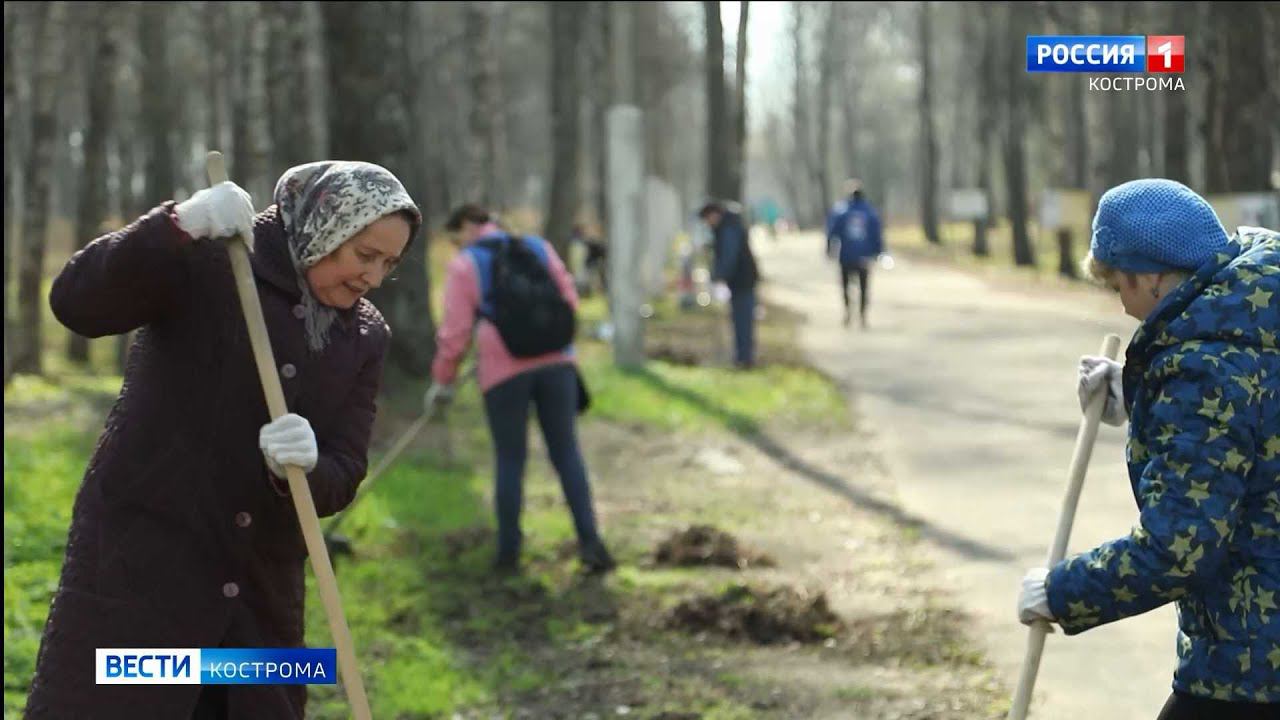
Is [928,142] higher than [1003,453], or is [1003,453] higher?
[928,142]

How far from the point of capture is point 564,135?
25156 mm

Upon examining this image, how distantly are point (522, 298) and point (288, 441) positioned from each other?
4920 mm

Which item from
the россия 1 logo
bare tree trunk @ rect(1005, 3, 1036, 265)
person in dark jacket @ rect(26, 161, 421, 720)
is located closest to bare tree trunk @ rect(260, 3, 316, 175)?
the россия 1 logo

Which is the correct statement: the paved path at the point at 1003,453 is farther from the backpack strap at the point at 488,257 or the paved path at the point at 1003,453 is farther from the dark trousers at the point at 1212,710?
the dark trousers at the point at 1212,710

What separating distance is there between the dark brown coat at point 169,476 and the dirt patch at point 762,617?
4.12 metres

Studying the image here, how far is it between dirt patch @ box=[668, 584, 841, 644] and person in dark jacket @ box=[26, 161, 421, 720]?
4073mm

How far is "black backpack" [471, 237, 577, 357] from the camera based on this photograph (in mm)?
8445

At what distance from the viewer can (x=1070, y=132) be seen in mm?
38594

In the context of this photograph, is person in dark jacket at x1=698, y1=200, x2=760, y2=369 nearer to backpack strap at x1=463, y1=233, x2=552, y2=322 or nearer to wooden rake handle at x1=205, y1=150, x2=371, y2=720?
backpack strap at x1=463, y1=233, x2=552, y2=322

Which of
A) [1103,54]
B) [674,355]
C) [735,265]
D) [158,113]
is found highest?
[1103,54]

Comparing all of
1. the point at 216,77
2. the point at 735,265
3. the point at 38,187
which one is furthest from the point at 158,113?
the point at 735,265

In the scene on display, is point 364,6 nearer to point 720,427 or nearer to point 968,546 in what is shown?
point 720,427

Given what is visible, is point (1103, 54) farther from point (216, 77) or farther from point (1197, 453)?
point (216, 77)

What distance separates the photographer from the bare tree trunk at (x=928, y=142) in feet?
159
